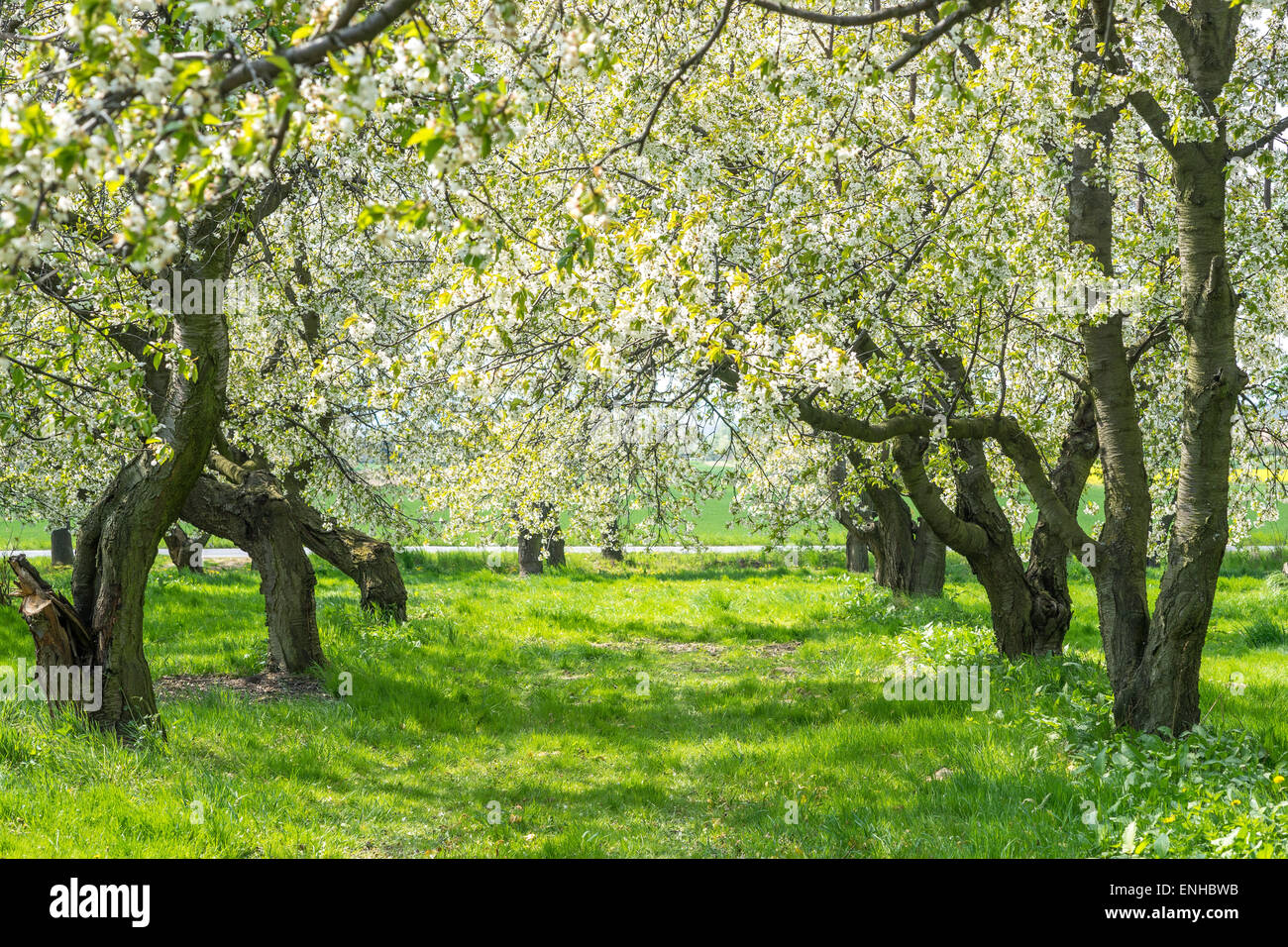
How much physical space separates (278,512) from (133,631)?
3428 mm

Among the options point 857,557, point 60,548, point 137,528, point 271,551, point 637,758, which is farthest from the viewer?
point 60,548

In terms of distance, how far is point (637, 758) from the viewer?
30.2 ft

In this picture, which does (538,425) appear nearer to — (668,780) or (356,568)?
(356,568)

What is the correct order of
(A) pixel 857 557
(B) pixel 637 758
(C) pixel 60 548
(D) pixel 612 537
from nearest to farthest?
(B) pixel 637 758
(D) pixel 612 537
(A) pixel 857 557
(C) pixel 60 548

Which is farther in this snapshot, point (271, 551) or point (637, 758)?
point (271, 551)

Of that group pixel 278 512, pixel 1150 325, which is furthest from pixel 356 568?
pixel 1150 325

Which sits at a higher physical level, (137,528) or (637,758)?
(137,528)

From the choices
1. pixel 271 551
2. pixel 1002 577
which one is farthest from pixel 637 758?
pixel 271 551

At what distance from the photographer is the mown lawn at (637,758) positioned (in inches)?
259

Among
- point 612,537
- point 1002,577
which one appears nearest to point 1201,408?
point 1002,577

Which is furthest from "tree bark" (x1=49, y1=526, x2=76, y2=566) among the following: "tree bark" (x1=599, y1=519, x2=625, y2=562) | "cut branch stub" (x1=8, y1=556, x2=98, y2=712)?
"cut branch stub" (x1=8, y1=556, x2=98, y2=712)

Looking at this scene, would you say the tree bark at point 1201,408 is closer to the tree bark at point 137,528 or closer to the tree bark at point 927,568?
the tree bark at point 137,528

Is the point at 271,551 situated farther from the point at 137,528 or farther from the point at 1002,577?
the point at 1002,577

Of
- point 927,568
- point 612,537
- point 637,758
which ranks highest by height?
point 612,537
